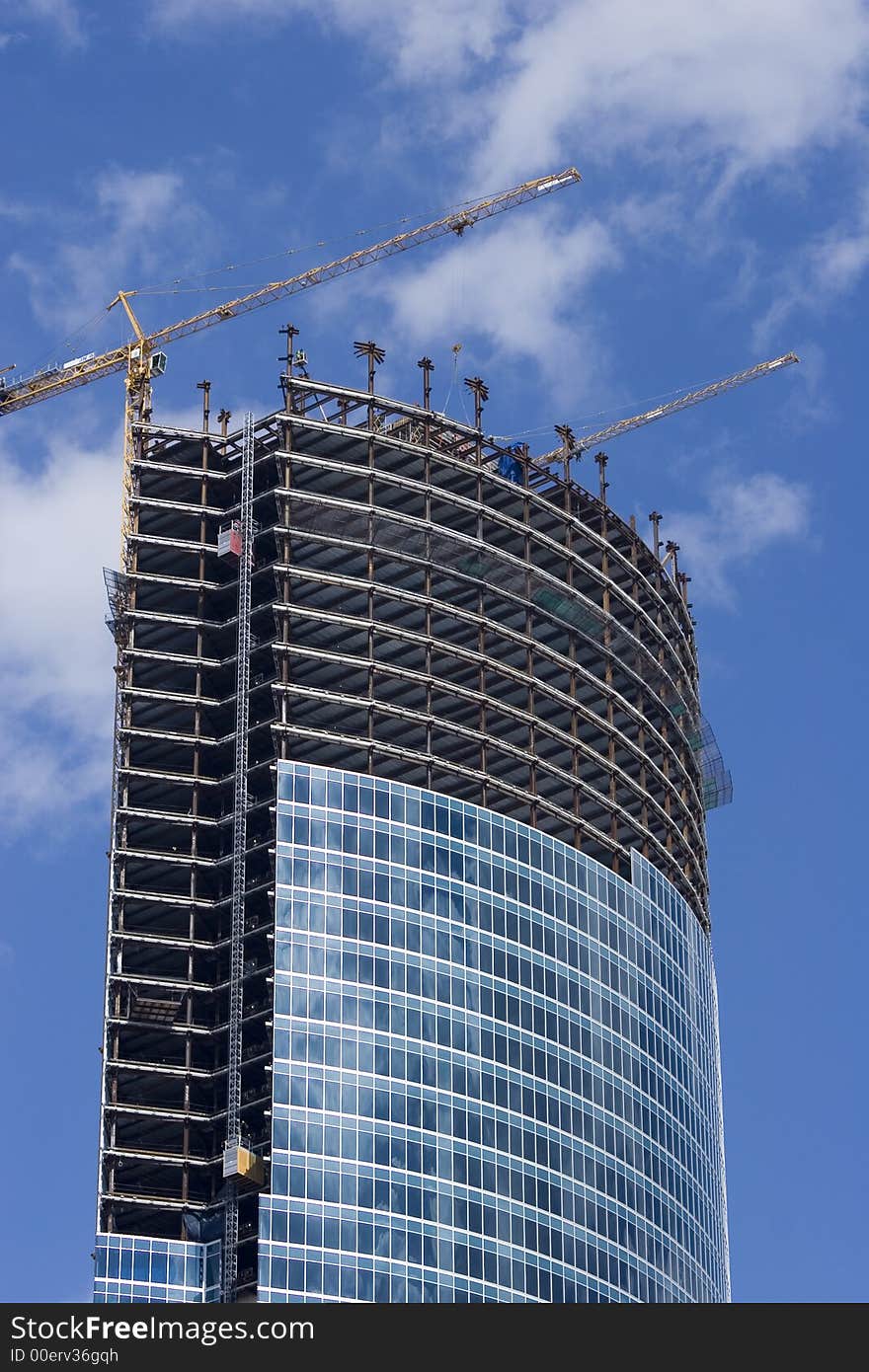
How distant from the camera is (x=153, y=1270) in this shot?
7520 inches

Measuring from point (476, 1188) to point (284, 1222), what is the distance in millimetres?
15787

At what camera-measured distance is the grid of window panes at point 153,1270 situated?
623 ft

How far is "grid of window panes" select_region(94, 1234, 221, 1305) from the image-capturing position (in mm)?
190000
